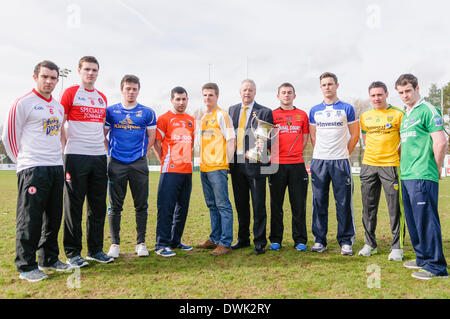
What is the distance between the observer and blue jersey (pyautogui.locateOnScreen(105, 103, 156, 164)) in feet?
15.2

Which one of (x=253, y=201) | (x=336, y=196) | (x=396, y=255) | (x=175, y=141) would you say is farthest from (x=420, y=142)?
(x=175, y=141)

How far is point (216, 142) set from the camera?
190 inches

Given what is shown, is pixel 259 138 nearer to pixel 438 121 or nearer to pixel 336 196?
pixel 336 196

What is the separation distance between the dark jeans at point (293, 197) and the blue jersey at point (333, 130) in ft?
1.42

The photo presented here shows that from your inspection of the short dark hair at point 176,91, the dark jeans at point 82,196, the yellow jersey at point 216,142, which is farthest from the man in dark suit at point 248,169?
the dark jeans at point 82,196

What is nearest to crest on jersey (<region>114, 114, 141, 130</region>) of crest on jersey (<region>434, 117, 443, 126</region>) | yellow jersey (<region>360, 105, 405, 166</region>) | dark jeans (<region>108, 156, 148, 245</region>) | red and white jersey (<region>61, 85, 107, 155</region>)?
red and white jersey (<region>61, 85, 107, 155</region>)

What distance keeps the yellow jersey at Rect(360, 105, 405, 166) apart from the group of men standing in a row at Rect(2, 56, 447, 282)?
15mm

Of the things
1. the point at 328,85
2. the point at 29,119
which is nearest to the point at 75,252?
the point at 29,119

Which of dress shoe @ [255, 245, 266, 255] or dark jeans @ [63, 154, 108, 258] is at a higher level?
dark jeans @ [63, 154, 108, 258]

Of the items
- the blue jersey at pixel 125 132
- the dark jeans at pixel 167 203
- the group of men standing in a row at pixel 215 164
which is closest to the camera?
the group of men standing in a row at pixel 215 164

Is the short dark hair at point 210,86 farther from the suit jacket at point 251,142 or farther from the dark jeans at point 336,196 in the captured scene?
the dark jeans at point 336,196

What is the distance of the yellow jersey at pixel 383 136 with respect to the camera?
463 centimetres

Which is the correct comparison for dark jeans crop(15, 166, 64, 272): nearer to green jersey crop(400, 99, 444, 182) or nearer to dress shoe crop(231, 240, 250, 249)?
dress shoe crop(231, 240, 250, 249)
